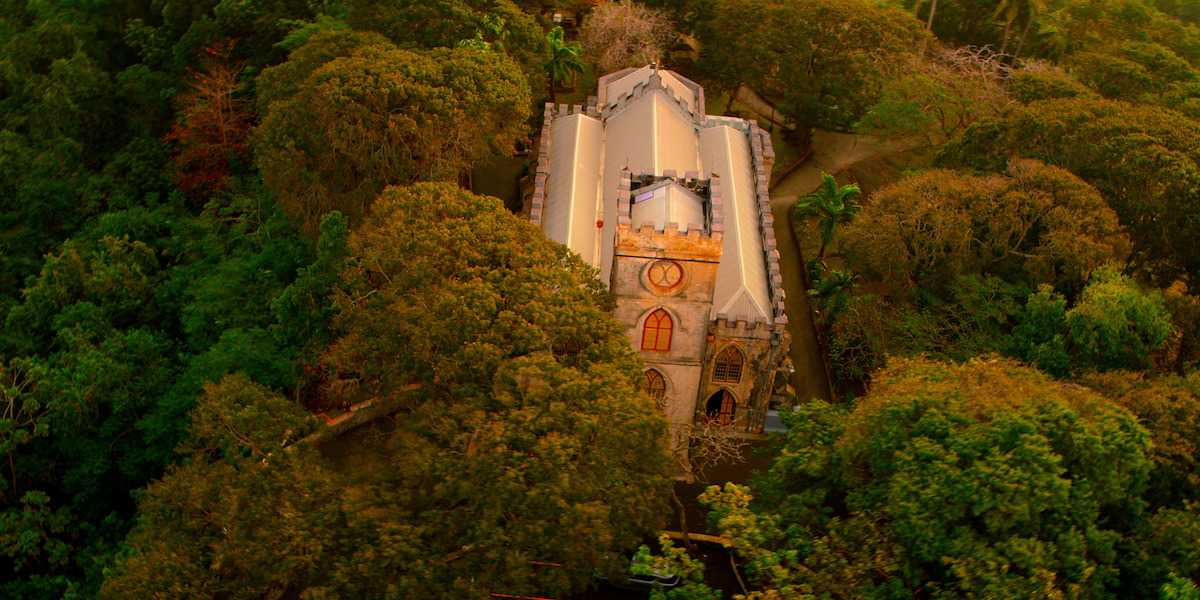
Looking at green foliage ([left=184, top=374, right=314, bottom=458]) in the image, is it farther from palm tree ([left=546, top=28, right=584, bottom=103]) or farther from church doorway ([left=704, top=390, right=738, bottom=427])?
palm tree ([left=546, top=28, right=584, bottom=103])

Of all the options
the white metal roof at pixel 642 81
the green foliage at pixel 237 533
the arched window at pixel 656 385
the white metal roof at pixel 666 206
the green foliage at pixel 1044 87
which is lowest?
the green foliage at pixel 237 533

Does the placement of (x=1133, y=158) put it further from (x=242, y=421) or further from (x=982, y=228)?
(x=242, y=421)

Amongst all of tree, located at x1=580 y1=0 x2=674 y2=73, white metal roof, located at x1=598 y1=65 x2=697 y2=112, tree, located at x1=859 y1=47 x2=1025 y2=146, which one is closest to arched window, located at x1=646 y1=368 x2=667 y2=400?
white metal roof, located at x1=598 y1=65 x2=697 y2=112

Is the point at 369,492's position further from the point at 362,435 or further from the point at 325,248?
the point at 325,248

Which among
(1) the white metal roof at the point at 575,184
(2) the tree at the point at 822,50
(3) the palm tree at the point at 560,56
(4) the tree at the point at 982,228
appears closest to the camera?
(4) the tree at the point at 982,228

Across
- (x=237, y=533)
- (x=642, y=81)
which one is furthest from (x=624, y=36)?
(x=237, y=533)

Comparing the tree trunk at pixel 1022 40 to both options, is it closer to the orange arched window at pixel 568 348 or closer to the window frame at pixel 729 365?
the window frame at pixel 729 365

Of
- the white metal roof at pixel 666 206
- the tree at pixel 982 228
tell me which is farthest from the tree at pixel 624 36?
the white metal roof at pixel 666 206
